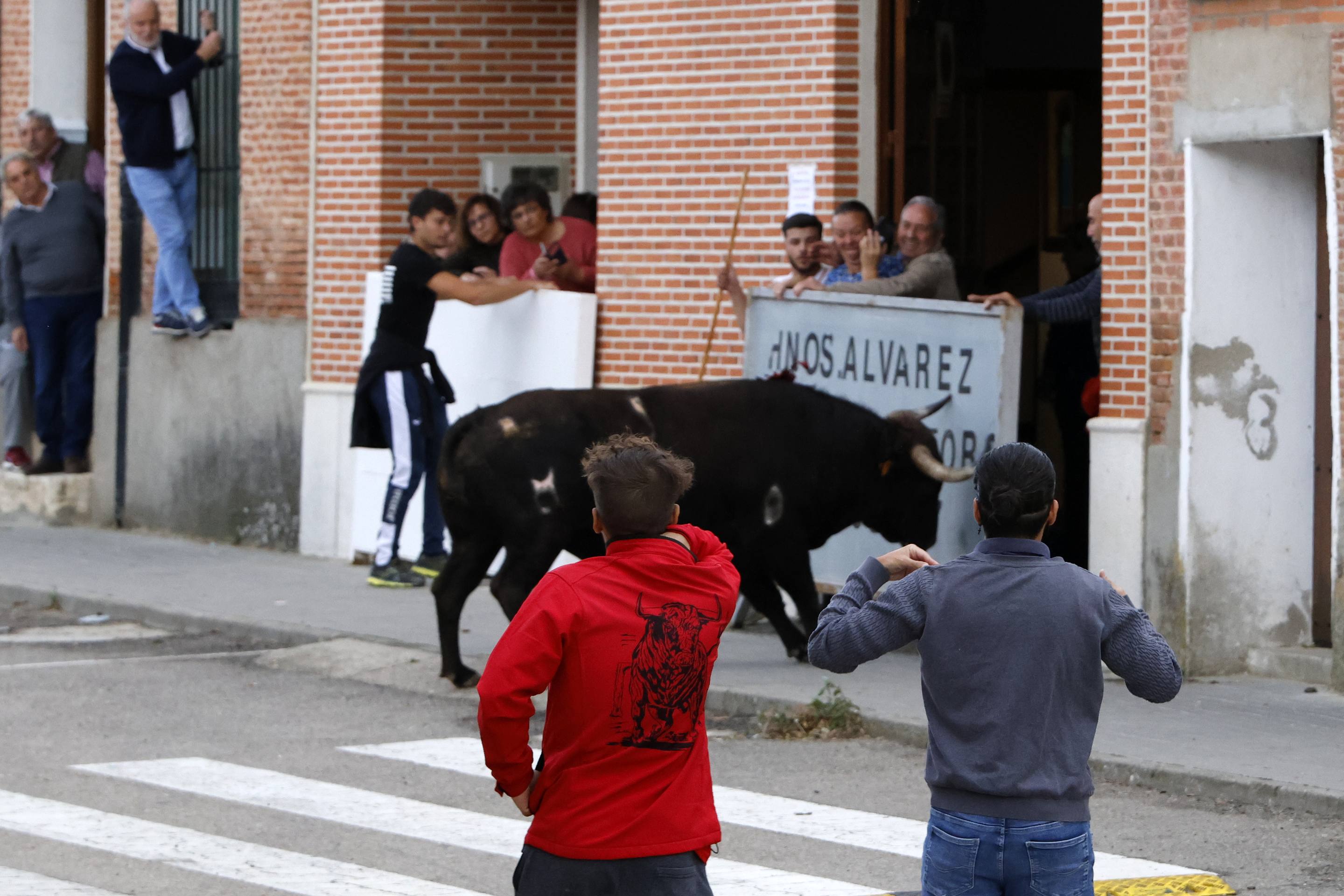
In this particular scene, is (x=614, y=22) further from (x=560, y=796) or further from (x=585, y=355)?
(x=560, y=796)

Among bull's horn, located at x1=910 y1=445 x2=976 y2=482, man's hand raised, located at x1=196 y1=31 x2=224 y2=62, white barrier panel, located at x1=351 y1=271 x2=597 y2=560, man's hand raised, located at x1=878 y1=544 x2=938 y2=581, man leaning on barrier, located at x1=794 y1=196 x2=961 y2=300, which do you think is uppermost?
man's hand raised, located at x1=196 y1=31 x2=224 y2=62

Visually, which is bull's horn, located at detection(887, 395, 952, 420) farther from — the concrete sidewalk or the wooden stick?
the wooden stick

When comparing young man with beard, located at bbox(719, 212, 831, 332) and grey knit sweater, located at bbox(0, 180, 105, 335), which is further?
grey knit sweater, located at bbox(0, 180, 105, 335)

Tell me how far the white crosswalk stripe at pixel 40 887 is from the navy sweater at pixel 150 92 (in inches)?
384

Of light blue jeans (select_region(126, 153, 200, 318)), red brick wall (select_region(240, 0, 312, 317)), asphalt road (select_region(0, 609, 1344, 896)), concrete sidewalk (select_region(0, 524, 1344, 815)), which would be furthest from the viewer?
light blue jeans (select_region(126, 153, 200, 318))

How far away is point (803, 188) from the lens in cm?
1241

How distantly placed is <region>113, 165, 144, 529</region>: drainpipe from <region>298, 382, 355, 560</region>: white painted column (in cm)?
Answer: 216

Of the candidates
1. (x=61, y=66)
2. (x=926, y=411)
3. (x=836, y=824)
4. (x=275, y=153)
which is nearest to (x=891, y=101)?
(x=926, y=411)

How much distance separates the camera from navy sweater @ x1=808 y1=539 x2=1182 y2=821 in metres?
4.23

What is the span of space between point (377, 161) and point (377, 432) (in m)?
2.48

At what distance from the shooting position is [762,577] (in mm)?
10516

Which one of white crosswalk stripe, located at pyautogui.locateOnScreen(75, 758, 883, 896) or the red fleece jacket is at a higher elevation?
the red fleece jacket

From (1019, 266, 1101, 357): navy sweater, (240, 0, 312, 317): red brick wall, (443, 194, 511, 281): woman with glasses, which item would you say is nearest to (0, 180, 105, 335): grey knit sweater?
(240, 0, 312, 317): red brick wall

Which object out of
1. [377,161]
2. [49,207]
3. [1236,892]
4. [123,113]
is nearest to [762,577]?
[1236,892]
